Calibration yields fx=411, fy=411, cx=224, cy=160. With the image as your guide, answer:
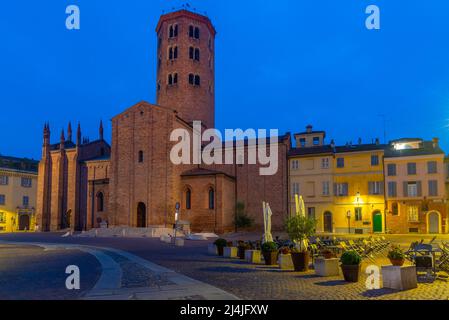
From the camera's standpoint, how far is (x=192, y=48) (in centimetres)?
4919

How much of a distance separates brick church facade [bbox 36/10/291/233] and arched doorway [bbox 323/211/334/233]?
14.3ft

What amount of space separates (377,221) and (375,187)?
340 centimetres

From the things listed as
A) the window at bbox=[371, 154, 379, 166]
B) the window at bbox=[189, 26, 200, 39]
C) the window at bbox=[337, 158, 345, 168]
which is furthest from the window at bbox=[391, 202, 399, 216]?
the window at bbox=[189, 26, 200, 39]

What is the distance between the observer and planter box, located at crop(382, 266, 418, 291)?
960cm

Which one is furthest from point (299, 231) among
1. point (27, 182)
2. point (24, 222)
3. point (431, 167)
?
point (27, 182)

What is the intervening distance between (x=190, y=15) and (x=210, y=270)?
136 feet

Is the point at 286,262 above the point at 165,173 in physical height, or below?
below

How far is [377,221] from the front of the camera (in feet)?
135

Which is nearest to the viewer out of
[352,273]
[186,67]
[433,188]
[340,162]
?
[352,273]

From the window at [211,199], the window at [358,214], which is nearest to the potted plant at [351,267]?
the window at [211,199]

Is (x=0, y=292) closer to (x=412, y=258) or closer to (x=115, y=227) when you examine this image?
(x=412, y=258)

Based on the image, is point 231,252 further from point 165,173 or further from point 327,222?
point 327,222

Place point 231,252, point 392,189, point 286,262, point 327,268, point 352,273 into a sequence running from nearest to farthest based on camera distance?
point 352,273, point 327,268, point 286,262, point 231,252, point 392,189
